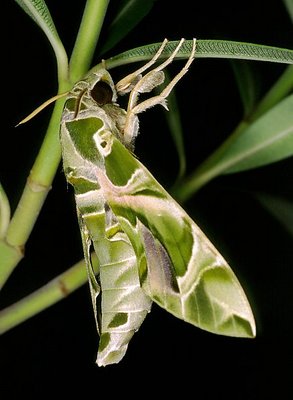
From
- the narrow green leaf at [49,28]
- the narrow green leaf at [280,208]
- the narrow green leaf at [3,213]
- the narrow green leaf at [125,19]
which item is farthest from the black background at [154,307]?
the narrow green leaf at [49,28]

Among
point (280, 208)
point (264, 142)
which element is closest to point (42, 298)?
point (264, 142)

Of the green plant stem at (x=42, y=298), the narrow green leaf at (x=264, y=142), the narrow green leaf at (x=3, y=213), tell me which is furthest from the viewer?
the narrow green leaf at (x=264, y=142)

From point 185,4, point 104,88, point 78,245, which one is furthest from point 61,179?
point 104,88

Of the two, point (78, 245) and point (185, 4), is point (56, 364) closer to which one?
point (78, 245)

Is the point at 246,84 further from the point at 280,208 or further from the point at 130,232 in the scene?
the point at 130,232

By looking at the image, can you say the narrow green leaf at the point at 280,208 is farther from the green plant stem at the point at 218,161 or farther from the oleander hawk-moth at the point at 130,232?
the oleander hawk-moth at the point at 130,232

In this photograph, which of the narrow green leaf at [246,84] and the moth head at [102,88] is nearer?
the moth head at [102,88]
